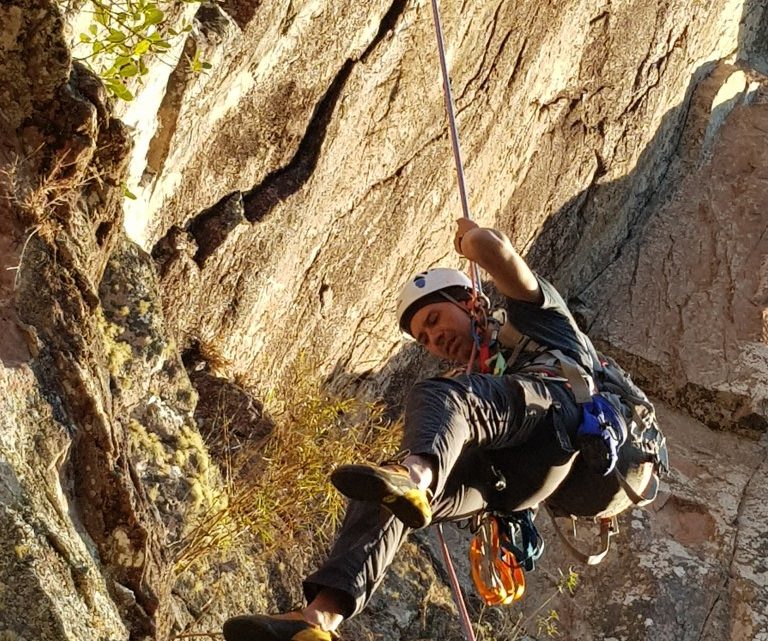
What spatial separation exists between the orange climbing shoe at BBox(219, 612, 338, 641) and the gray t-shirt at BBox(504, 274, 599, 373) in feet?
4.85

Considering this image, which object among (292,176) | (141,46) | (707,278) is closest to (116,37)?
(141,46)

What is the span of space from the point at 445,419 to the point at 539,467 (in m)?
0.71

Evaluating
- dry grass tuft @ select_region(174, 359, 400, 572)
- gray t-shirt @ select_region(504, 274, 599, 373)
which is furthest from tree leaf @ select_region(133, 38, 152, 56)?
dry grass tuft @ select_region(174, 359, 400, 572)

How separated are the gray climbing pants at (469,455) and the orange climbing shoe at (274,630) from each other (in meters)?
0.19

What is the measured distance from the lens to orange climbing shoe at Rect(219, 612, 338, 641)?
4.02m

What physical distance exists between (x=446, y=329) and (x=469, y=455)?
2.20 ft

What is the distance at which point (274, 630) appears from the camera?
4023 mm

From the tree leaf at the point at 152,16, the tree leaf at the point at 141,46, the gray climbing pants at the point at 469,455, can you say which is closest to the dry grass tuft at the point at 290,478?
the gray climbing pants at the point at 469,455

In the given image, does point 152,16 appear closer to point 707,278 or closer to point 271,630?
point 271,630

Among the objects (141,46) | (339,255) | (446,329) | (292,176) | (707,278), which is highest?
(141,46)

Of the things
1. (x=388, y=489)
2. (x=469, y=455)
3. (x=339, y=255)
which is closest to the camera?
(x=388, y=489)

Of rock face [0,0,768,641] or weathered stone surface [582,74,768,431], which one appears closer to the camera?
rock face [0,0,768,641]

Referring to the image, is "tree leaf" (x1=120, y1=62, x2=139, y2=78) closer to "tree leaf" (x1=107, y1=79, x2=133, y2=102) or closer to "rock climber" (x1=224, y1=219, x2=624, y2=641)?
"tree leaf" (x1=107, y1=79, x2=133, y2=102)

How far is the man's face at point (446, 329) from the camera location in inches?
211
